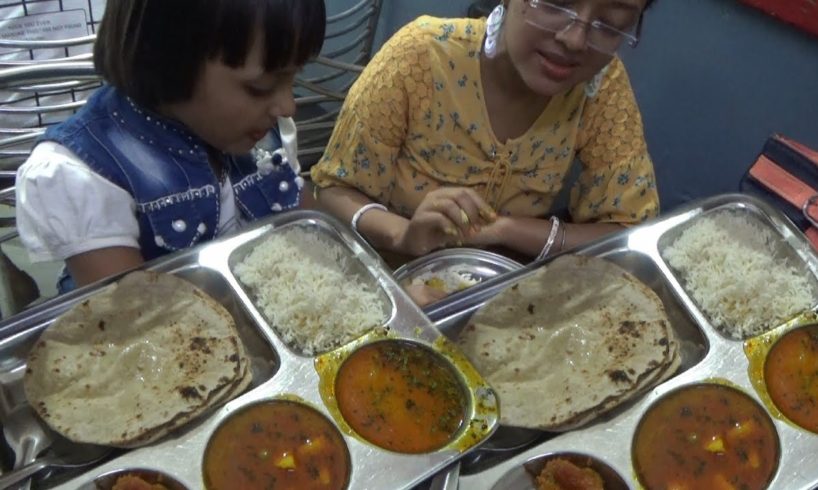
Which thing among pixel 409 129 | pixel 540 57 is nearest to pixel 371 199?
pixel 409 129

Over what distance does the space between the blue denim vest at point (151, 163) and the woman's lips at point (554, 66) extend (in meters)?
0.73

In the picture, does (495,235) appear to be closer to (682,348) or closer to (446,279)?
(446,279)

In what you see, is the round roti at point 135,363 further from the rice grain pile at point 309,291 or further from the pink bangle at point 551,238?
the pink bangle at point 551,238

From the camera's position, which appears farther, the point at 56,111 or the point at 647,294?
the point at 56,111

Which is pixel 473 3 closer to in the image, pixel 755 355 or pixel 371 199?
pixel 371 199

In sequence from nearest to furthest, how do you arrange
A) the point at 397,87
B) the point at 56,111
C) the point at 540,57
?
the point at 540,57 < the point at 397,87 < the point at 56,111

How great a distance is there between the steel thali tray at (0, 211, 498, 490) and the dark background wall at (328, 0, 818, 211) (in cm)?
152

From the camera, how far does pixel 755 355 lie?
1423 mm

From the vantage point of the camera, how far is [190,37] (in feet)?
4.38

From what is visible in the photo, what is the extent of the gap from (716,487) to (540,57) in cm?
95

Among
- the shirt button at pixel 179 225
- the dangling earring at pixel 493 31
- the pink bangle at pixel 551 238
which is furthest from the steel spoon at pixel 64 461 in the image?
the dangling earring at pixel 493 31

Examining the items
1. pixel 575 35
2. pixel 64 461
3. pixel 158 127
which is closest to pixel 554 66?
pixel 575 35

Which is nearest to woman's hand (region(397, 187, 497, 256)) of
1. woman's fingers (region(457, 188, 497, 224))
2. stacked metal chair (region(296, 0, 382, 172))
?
woman's fingers (region(457, 188, 497, 224))

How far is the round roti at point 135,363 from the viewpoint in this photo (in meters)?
1.15
